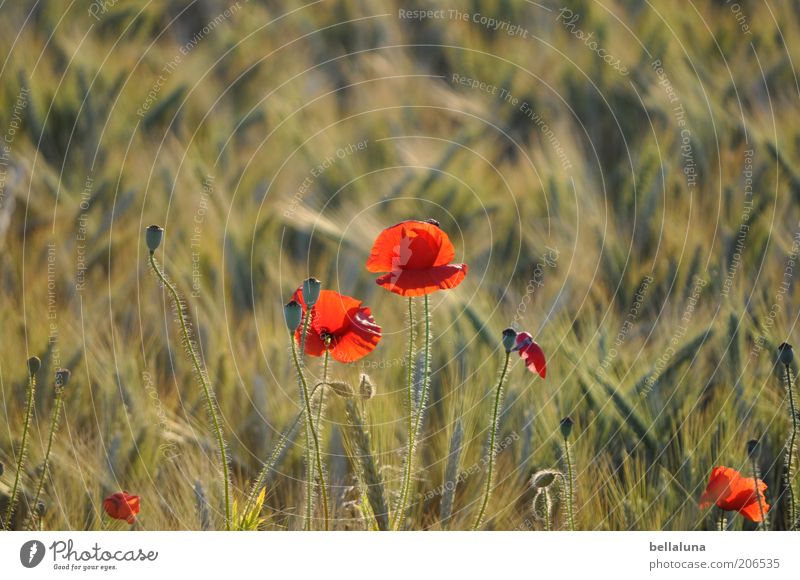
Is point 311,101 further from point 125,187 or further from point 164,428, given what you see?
point 164,428

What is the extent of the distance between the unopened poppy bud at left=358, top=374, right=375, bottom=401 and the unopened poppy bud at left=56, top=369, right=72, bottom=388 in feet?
0.97

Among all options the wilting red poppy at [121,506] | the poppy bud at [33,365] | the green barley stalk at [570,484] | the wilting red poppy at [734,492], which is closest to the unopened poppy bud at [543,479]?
the green barley stalk at [570,484]

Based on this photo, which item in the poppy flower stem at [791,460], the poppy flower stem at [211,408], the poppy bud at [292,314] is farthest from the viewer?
the poppy flower stem at [791,460]

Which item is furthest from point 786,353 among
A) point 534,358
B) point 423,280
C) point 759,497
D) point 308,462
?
point 308,462

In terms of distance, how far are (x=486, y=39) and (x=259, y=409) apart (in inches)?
28.6

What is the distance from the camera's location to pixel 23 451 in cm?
121

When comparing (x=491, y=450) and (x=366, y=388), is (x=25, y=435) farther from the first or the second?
(x=491, y=450)

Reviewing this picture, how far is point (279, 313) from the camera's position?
52.1 inches

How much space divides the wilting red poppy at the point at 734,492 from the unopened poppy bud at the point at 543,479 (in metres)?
0.17

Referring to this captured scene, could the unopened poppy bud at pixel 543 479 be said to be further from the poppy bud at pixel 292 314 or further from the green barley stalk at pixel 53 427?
the green barley stalk at pixel 53 427

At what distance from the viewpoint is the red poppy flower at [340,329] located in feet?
3.76

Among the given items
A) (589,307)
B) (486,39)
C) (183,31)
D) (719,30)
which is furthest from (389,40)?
(589,307)

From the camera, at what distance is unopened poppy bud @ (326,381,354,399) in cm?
116

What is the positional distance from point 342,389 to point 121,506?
0.80ft
